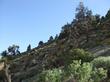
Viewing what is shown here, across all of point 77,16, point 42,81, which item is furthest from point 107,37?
point 42,81

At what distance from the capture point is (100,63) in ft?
152

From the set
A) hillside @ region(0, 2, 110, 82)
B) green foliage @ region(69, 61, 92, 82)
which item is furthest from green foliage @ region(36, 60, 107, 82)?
hillside @ region(0, 2, 110, 82)

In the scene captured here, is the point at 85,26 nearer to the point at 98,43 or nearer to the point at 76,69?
the point at 98,43

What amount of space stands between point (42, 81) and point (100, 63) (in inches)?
401

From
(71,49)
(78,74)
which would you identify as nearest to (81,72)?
(78,74)

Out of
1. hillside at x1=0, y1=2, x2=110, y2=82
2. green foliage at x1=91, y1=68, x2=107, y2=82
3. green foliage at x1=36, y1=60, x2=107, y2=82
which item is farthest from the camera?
hillside at x1=0, y1=2, x2=110, y2=82

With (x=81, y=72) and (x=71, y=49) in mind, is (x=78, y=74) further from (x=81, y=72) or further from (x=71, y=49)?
(x=71, y=49)

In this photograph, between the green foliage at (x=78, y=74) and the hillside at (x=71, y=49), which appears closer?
the green foliage at (x=78, y=74)

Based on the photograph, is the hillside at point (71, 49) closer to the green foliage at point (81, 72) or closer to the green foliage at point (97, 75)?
the green foliage at point (97, 75)

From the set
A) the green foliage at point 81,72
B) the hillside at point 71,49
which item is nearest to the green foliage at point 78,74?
the green foliage at point 81,72

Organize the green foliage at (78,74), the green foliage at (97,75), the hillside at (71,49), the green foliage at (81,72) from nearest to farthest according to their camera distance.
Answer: the green foliage at (81,72) → the green foliage at (78,74) → the green foliage at (97,75) → the hillside at (71,49)

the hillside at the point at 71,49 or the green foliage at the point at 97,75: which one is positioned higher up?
the hillside at the point at 71,49

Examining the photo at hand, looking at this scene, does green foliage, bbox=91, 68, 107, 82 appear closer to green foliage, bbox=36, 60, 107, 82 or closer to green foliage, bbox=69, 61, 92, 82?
green foliage, bbox=36, 60, 107, 82

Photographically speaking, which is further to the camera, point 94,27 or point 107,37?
point 94,27
